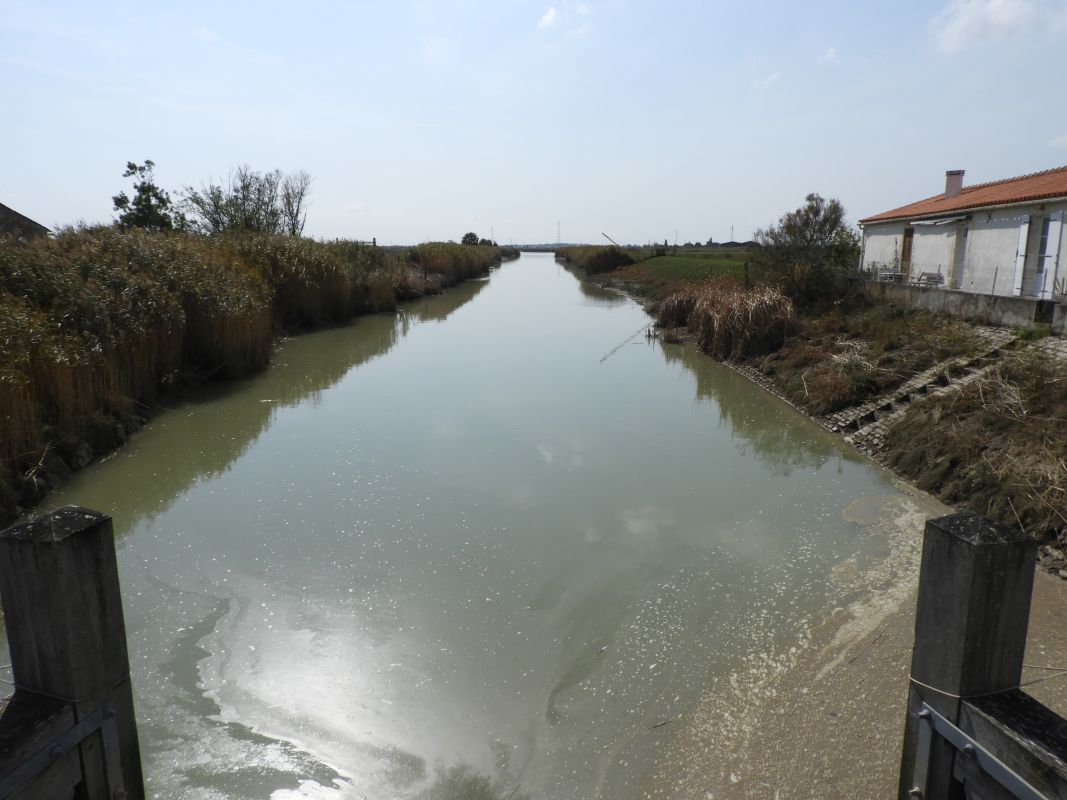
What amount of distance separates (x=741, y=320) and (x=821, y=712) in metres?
12.3

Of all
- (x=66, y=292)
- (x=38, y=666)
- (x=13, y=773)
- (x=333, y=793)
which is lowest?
(x=333, y=793)

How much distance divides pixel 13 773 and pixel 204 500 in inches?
220

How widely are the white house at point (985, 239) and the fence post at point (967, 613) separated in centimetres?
1146

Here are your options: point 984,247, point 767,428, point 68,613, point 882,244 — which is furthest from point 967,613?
point 882,244

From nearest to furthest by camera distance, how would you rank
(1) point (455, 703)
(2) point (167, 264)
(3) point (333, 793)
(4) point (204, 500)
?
1. (3) point (333, 793)
2. (1) point (455, 703)
3. (4) point (204, 500)
4. (2) point (167, 264)

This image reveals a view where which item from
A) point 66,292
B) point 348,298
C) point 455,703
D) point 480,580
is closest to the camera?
point 455,703

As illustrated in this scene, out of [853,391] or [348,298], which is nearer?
[853,391]

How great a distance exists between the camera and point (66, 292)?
8883 millimetres

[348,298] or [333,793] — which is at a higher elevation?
[348,298]

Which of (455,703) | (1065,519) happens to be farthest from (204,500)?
(1065,519)

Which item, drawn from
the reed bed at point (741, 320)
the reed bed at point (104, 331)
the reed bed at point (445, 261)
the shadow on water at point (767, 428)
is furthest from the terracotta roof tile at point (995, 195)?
the reed bed at point (445, 261)

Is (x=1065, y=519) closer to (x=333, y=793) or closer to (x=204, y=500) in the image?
(x=333, y=793)

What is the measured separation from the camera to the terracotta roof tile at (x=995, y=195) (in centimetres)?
1305

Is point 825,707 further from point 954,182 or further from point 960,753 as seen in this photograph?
point 954,182
